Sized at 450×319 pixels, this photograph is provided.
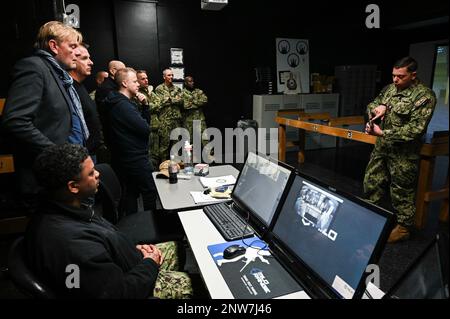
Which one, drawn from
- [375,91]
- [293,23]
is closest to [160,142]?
[293,23]

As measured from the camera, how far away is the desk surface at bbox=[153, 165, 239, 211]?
1.76m

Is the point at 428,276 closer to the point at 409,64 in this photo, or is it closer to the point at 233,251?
the point at 233,251

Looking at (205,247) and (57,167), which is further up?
(57,167)

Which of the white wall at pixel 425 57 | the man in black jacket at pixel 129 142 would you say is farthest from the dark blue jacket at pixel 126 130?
the white wall at pixel 425 57

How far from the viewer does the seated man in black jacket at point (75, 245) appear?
0.96 metres

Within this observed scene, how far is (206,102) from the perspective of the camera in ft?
16.9

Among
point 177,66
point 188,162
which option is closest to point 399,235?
point 188,162

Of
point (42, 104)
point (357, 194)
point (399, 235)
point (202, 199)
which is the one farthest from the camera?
point (357, 194)

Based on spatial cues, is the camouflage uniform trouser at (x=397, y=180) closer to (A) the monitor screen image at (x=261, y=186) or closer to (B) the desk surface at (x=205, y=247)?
(A) the monitor screen image at (x=261, y=186)

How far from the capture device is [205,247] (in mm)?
1296

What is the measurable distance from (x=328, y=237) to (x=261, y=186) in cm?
A: 56

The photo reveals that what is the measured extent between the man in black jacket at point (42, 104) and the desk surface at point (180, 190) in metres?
0.62

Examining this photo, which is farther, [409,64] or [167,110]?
[167,110]
